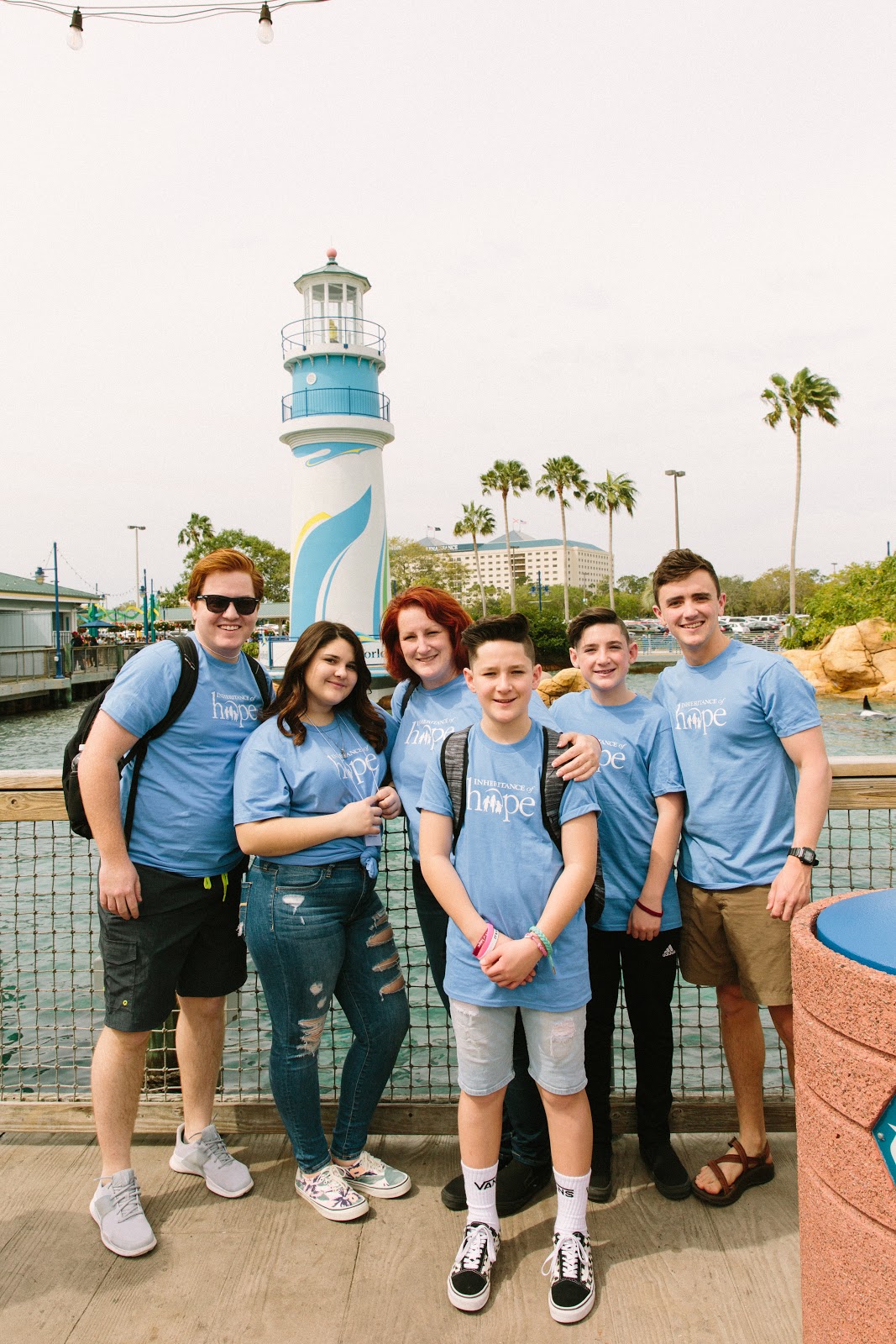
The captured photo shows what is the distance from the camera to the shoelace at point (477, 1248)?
7.90 feet

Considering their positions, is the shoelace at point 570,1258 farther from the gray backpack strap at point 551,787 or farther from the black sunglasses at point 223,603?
the black sunglasses at point 223,603

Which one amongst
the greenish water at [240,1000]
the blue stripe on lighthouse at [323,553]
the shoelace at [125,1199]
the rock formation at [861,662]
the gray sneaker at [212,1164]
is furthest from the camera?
the rock formation at [861,662]

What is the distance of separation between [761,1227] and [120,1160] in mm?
1995

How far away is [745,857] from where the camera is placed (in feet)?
9.09

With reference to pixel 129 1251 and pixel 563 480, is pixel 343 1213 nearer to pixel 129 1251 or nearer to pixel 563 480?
pixel 129 1251

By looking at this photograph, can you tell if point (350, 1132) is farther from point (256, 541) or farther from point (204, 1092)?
point (256, 541)

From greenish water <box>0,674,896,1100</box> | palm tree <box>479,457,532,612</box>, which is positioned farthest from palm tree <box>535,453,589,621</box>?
greenish water <box>0,674,896,1100</box>

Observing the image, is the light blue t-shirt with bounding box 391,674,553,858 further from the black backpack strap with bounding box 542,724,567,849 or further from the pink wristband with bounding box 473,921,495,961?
the pink wristband with bounding box 473,921,495,961

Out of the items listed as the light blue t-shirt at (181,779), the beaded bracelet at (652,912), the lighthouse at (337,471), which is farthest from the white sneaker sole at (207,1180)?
the lighthouse at (337,471)

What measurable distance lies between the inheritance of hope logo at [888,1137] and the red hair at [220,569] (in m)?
2.30

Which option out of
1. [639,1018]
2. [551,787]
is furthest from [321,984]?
[639,1018]

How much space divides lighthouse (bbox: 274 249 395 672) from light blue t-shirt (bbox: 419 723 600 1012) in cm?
2304

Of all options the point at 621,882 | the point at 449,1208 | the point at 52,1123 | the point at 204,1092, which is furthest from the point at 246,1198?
the point at 621,882

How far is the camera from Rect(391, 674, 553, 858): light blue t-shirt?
2893 millimetres
